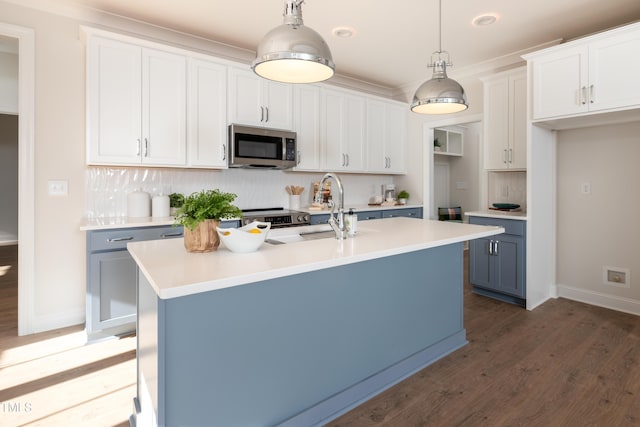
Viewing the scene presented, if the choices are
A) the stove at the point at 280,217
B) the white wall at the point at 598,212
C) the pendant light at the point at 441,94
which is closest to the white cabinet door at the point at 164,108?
the stove at the point at 280,217

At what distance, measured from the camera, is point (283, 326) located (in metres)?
1.67

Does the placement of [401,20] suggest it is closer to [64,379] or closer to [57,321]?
[64,379]

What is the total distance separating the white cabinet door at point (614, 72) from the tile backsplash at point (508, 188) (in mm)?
1184

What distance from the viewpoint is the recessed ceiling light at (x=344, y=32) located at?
3.49 m

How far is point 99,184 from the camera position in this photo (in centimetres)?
323

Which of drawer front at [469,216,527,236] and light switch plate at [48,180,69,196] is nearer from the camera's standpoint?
light switch plate at [48,180,69,196]

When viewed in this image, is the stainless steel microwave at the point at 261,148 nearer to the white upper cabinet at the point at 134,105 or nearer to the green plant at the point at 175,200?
the white upper cabinet at the point at 134,105

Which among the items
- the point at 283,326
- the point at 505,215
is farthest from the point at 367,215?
the point at 283,326

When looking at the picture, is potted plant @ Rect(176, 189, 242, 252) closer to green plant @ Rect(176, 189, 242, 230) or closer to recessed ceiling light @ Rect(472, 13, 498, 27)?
green plant @ Rect(176, 189, 242, 230)

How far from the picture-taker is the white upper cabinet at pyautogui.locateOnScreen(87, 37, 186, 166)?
114 inches

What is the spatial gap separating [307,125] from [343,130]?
0.57m

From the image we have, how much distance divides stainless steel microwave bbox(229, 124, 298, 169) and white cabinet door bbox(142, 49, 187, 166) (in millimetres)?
468

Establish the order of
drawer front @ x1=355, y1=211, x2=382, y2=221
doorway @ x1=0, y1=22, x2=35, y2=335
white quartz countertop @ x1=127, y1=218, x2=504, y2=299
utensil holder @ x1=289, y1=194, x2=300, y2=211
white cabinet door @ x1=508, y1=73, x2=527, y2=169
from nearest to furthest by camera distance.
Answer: white quartz countertop @ x1=127, y1=218, x2=504, y2=299
doorway @ x1=0, y1=22, x2=35, y2=335
white cabinet door @ x1=508, y1=73, x2=527, y2=169
utensil holder @ x1=289, y1=194, x2=300, y2=211
drawer front @ x1=355, y1=211, x2=382, y2=221

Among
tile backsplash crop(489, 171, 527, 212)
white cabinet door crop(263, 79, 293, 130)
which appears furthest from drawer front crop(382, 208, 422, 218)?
white cabinet door crop(263, 79, 293, 130)
